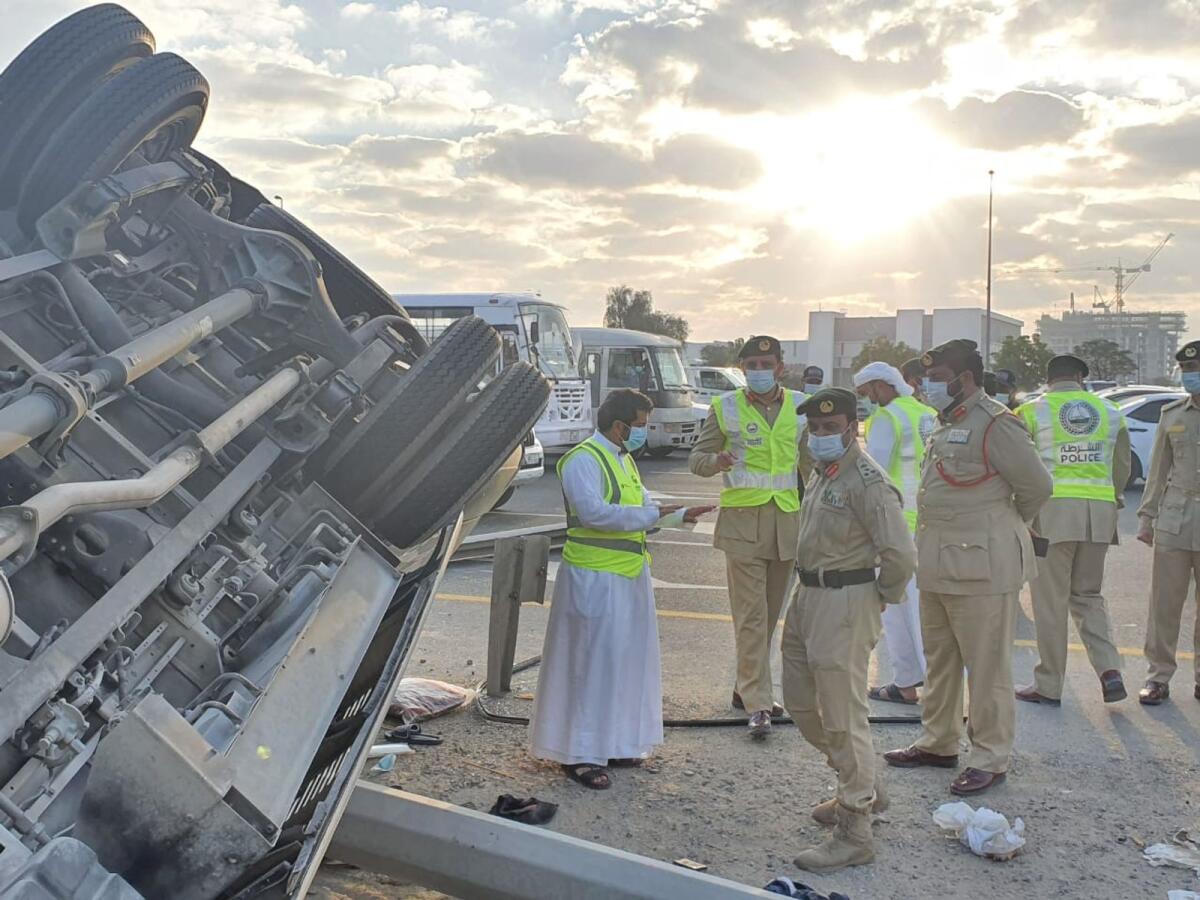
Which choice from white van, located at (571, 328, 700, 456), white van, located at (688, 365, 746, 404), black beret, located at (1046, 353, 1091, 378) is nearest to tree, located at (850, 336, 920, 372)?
white van, located at (688, 365, 746, 404)

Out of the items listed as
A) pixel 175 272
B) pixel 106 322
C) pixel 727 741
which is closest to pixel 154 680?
pixel 106 322

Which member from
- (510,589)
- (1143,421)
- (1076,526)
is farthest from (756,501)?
(1143,421)

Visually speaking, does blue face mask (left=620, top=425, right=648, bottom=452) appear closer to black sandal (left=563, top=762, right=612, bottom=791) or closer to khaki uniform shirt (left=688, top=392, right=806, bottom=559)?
khaki uniform shirt (left=688, top=392, right=806, bottom=559)

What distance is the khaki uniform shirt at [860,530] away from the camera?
3920 millimetres

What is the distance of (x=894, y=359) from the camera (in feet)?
164

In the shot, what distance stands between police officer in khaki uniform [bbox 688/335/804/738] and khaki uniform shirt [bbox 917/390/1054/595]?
2.64 ft

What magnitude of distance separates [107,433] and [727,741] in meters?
3.11

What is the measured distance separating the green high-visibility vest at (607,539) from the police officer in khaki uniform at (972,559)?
1.25m

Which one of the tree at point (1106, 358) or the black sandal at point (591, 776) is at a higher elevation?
the tree at point (1106, 358)

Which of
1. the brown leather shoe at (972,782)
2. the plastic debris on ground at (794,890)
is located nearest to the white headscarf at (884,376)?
the brown leather shoe at (972,782)

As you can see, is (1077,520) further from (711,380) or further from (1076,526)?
(711,380)

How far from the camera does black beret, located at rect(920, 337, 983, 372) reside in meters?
4.66

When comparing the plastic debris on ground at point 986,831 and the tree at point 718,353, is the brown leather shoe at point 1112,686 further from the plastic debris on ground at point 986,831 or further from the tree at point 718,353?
the tree at point 718,353

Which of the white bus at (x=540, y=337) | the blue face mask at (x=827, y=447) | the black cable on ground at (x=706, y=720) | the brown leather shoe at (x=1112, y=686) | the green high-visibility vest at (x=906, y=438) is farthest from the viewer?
the white bus at (x=540, y=337)
